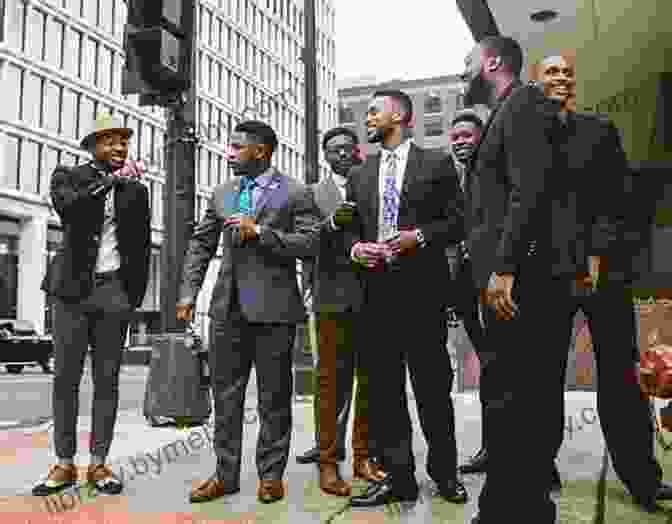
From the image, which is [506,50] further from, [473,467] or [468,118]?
[473,467]

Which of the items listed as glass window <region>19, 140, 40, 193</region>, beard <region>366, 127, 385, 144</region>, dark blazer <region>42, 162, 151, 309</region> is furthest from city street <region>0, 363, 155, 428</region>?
glass window <region>19, 140, 40, 193</region>

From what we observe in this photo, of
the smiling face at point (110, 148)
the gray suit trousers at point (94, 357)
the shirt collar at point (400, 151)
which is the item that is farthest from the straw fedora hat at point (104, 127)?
the shirt collar at point (400, 151)

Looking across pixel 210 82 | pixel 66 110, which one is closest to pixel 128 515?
pixel 66 110

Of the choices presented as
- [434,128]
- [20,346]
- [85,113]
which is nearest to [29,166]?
[85,113]

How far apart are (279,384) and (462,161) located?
1857 mm

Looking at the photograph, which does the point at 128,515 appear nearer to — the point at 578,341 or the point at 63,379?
the point at 63,379

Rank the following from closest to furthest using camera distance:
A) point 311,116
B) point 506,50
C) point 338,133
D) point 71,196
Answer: point 506,50 < point 71,196 < point 338,133 < point 311,116

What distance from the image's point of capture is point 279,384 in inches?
157

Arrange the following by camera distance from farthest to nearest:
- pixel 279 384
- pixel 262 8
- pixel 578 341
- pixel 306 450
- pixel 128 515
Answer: pixel 262 8 < pixel 578 341 < pixel 306 450 < pixel 279 384 < pixel 128 515

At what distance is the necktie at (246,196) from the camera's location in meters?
4.13

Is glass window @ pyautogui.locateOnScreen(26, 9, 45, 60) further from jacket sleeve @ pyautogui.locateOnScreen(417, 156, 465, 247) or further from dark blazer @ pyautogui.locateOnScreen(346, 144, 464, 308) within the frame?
jacket sleeve @ pyautogui.locateOnScreen(417, 156, 465, 247)

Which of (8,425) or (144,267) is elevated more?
(144,267)

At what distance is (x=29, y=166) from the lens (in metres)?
39.0

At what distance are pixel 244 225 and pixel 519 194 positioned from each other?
5.05 ft
